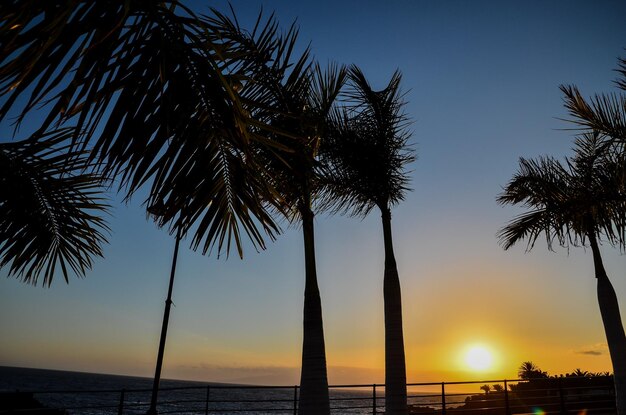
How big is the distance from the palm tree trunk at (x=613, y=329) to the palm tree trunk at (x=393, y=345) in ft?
14.9

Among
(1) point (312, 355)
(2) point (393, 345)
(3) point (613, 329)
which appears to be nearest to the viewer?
(1) point (312, 355)

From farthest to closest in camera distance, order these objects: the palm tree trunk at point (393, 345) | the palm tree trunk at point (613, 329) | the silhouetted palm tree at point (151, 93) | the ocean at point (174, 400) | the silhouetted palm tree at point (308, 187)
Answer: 1. the ocean at point (174, 400)
2. the palm tree trunk at point (613, 329)
3. the palm tree trunk at point (393, 345)
4. the silhouetted palm tree at point (308, 187)
5. the silhouetted palm tree at point (151, 93)

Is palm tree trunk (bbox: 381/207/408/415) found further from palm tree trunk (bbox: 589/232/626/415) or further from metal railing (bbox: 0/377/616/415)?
palm tree trunk (bbox: 589/232/626/415)

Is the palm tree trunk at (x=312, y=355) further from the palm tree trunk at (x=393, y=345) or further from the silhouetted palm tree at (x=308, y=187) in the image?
the palm tree trunk at (x=393, y=345)

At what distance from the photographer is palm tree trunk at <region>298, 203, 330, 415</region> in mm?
6551

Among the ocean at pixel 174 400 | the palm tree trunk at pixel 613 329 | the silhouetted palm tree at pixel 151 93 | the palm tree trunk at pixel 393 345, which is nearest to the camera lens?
the silhouetted palm tree at pixel 151 93

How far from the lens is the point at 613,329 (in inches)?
381

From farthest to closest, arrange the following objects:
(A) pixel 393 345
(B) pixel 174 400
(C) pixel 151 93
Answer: (B) pixel 174 400 → (A) pixel 393 345 → (C) pixel 151 93

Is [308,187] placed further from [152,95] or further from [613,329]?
[613,329]

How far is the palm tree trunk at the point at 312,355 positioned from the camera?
21.5 feet

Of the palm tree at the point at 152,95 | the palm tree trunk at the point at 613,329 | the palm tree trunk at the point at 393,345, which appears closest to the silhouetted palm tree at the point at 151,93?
the palm tree at the point at 152,95

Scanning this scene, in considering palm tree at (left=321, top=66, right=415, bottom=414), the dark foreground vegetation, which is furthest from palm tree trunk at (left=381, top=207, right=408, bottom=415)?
the dark foreground vegetation

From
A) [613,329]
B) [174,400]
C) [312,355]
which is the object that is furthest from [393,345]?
[174,400]

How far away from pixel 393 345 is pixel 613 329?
4798mm
